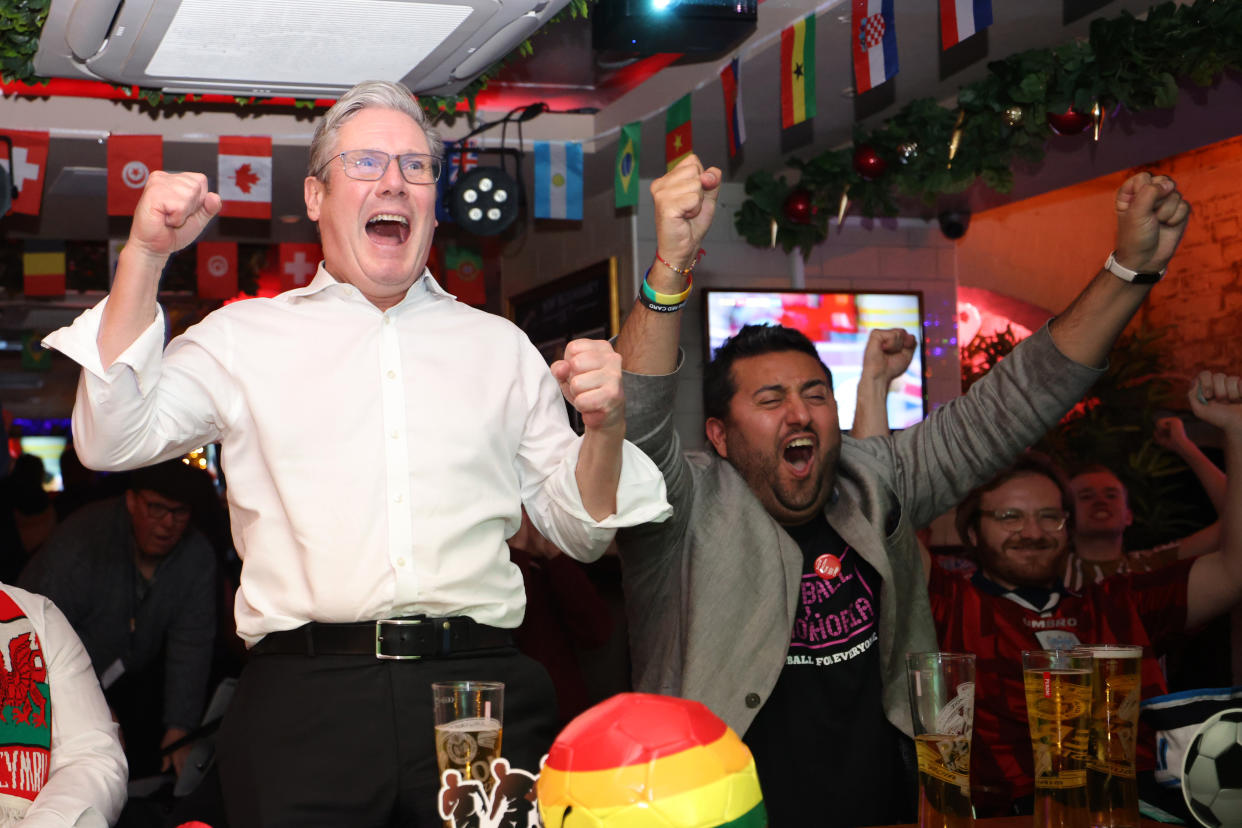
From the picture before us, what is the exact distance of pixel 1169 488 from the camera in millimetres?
6625

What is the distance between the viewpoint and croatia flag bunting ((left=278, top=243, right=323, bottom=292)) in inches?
264

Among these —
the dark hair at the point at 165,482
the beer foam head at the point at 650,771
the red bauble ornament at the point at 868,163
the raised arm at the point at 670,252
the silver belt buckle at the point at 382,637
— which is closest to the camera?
the beer foam head at the point at 650,771

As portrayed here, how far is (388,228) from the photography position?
5.99ft

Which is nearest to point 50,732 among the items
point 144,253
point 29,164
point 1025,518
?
point 144,253

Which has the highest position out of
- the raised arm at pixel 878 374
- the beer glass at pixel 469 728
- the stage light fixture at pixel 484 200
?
the stage light fixture at pixel 484 200

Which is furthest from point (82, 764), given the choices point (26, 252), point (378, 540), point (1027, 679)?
point (26, 252)

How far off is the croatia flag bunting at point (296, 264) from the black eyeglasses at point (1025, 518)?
14.5ft

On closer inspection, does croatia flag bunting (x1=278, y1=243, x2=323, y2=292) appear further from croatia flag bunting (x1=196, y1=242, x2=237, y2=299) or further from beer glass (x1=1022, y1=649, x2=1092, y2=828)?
beer glass (x1=1022, y1=649, x2=1092, y2=828)

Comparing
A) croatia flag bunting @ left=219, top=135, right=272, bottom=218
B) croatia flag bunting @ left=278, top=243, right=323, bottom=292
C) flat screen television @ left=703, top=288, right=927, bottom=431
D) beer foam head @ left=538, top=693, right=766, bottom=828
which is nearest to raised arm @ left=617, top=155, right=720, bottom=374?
beer foam head @ left=538, top=693, right=766, bottom=828

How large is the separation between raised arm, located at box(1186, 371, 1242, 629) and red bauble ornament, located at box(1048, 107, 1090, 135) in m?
1.59

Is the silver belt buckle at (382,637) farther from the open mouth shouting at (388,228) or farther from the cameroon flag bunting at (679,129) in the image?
the cameroon flag bunting at (679,129)

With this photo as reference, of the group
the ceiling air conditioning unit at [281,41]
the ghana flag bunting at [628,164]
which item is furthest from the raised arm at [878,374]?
the ghana flag bunting at [628,164]

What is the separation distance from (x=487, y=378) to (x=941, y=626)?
170cm

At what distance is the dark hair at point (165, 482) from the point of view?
3.77 meters
